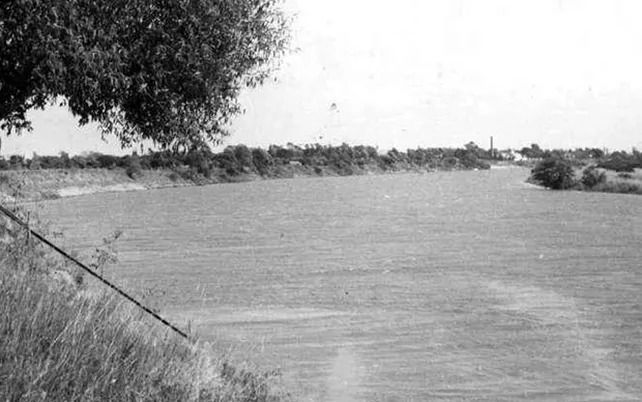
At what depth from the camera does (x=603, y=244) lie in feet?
183

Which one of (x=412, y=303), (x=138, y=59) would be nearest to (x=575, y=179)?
(x=412, y=303)

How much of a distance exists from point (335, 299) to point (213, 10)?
69.6 ft

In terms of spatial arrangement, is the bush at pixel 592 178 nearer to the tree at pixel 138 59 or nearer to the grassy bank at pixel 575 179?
the grassy bank at pixel 575 179

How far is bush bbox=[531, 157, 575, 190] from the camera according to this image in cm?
16662

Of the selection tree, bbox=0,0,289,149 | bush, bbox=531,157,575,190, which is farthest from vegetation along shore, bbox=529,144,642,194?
tree, bbox=0,0,289,149

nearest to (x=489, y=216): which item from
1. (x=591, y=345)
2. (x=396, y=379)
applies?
(x=591, y=345)

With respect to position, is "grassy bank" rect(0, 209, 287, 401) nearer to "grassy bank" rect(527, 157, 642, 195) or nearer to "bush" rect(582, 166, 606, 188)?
"grassy bank" rect(527, 157, 642, 195)

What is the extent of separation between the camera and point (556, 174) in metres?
168

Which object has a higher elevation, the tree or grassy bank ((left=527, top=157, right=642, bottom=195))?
the tree

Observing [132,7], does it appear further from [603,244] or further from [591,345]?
[603,244]

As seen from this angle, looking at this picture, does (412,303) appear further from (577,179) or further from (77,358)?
(577,179)

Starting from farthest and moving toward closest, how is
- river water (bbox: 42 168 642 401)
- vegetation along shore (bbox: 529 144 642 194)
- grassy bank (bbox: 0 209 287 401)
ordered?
vegetation along shore (bbox: 529 144 642 194), river water (bbox: 42 168 642 401), grassy bank (bbox: 0 209 287 401)

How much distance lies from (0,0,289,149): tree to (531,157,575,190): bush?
158 m

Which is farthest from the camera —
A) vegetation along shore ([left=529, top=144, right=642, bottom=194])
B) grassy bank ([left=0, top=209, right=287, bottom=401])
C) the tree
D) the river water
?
vegetation along shore ([left=529, top=144, right=642, bottom=194])
